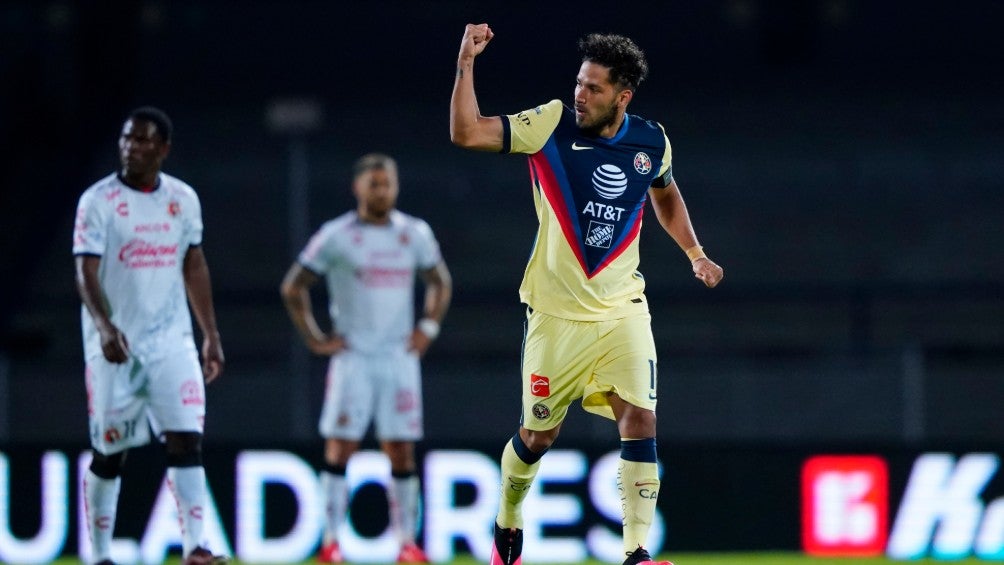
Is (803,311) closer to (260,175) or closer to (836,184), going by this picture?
(836,184)

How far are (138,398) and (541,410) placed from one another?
186cm

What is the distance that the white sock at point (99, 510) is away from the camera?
24.1 ft

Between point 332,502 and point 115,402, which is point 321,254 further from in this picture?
point 115,402

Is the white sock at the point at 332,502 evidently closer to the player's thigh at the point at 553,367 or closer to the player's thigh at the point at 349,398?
the player's thigh at the point at 349,398

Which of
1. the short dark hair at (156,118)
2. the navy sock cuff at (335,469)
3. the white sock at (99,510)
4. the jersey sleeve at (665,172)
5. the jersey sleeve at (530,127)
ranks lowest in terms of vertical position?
the navy sock cuff at (335,469)

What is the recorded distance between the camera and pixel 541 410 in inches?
262

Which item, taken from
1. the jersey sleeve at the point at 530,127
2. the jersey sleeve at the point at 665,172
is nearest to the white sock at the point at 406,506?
the jersey sleeve at the point at 665,172

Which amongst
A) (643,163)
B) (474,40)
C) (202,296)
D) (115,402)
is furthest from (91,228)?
(643,163)

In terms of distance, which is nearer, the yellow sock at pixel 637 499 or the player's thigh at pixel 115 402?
the yellow sock at pixel 637 499

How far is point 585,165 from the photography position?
21.5 ft

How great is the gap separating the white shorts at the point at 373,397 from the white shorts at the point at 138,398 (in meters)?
2.54

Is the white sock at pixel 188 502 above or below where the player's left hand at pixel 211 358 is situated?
below

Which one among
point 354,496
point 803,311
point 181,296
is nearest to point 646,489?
point 181,296

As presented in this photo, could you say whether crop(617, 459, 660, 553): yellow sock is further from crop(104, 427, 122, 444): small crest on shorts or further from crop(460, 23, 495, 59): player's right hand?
crop(104, 427, 122, 444): small crest on shorts
